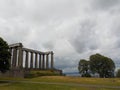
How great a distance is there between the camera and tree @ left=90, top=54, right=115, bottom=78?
11544 centimetres

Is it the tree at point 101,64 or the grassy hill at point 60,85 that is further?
the tree at point 101,64

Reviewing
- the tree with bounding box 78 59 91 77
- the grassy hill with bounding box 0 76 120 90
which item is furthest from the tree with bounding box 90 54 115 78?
the grassy hill with bounding box 0 76 120 90

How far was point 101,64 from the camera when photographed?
116250 mm

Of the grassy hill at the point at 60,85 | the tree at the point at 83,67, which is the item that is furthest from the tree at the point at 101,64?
the grassy hill at the point at 60,85

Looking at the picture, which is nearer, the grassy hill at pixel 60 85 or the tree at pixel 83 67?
the grassy hill at pixel 60 85

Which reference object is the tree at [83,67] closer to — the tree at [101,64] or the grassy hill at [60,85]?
the tree at [101,64]

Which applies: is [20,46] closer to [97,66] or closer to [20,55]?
[20,55]

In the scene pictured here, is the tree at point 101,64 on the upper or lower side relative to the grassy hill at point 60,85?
upper

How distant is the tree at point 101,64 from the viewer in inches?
4545

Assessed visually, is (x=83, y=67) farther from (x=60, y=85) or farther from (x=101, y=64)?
(x=60, y=85)

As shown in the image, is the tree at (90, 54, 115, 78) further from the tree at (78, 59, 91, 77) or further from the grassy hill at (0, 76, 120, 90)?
the grassy hill at (0, 76, 120, 90)

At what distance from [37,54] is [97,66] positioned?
137 ft

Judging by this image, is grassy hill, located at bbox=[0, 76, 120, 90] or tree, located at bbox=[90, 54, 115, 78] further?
tree, located at bbox=[90, 54, 115, 78]

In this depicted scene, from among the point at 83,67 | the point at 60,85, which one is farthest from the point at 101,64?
the point at 60,85
